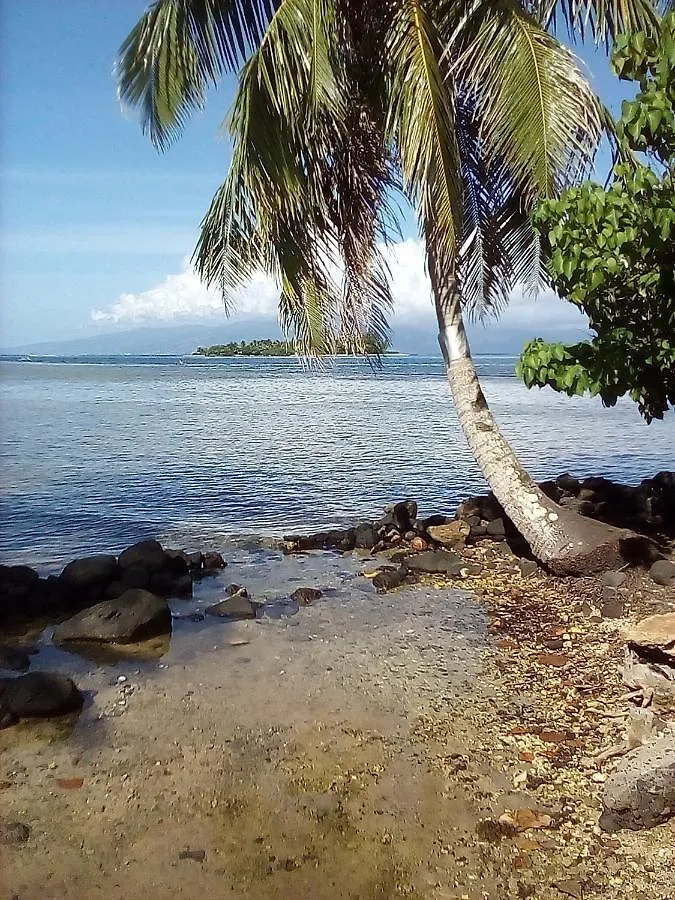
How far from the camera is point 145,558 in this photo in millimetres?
9281

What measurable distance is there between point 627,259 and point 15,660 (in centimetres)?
610

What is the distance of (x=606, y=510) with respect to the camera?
421 inches

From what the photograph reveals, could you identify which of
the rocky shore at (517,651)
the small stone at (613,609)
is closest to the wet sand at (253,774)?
the rocky shore at (517,651)

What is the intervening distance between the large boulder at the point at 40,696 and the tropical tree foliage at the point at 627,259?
471 cm

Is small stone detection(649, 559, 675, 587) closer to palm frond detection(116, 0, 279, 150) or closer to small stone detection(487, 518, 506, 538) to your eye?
small stone detection(487, 518, 506, 538)

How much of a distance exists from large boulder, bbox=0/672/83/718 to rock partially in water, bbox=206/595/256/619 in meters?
2.16

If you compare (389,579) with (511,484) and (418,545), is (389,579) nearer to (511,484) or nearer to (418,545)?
(418,545)

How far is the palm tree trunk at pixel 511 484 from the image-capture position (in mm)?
8156

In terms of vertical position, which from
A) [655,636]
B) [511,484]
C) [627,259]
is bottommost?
[655,636]

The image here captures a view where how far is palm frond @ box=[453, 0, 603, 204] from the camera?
7.27 m

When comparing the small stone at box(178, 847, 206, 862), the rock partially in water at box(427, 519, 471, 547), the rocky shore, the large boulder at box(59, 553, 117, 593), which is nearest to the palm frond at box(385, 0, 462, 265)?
the rocky shore

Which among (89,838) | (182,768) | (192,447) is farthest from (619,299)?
(192,447)

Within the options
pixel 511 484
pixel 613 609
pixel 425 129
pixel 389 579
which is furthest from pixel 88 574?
pixel 425 129

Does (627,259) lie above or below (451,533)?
above
